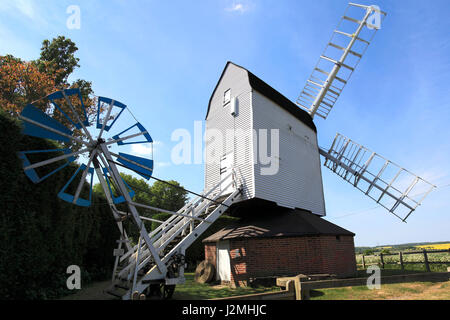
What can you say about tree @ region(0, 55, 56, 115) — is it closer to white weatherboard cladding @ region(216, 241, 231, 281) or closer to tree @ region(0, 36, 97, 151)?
tree @ region(0, 36, 97, 151)

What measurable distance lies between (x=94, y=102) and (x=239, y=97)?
16.3 meters

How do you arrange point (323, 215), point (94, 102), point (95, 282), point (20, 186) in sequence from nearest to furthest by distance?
point (20, 186) < point (95, 282) < point (323, 215) < point (94, 102)

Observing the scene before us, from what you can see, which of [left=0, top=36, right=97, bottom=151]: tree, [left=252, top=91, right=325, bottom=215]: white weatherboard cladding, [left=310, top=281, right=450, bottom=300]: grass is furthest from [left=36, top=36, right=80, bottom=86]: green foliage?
[left=310, top=281, right=450, bottom=300]: grass

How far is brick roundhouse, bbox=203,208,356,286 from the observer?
11.6 metres

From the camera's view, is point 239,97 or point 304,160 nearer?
point 239,97

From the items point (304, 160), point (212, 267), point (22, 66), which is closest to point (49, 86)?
point (22, 66)

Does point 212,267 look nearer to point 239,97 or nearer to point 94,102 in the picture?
point 239,97

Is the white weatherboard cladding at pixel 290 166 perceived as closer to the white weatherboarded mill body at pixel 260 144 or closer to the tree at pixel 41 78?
the white weatherboarded mill body at pixel 260 144

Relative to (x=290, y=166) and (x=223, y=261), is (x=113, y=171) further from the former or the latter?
(x=290, y=166)

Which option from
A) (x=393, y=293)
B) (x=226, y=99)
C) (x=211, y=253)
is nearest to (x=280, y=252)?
(x=211, y=253)

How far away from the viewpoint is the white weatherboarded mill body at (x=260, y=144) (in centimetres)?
1337

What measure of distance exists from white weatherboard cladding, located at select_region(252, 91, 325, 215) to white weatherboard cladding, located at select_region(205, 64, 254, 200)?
1.55ft

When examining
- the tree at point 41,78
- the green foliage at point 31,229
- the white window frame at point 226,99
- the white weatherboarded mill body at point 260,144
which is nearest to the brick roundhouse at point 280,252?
the white weatherboarded mill body at point 260,144

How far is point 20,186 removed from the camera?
23.9ft
